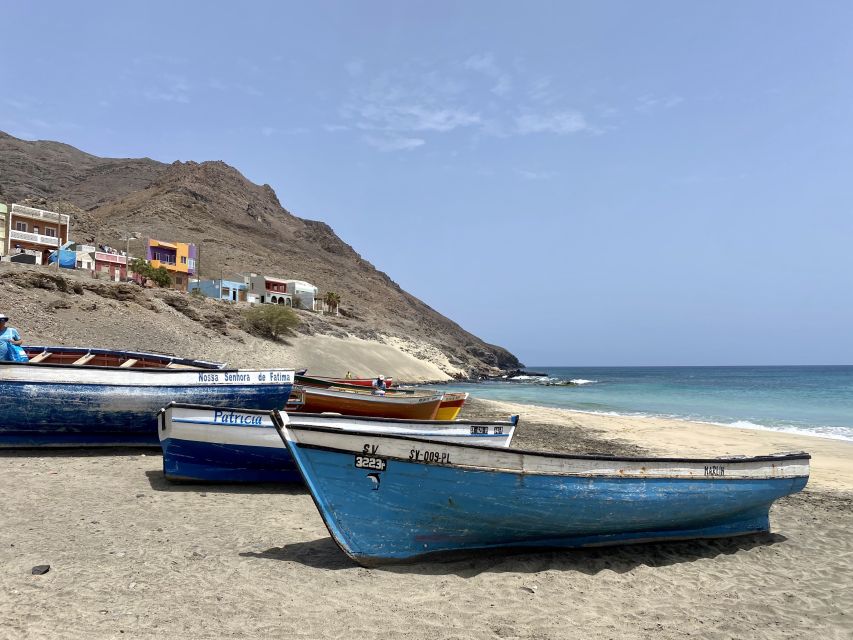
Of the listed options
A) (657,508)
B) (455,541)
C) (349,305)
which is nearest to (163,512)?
(455,541)

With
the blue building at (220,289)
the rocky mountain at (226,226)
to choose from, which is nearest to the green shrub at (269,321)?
the rocky mountain at (226,226)

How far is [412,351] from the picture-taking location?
2852 inches

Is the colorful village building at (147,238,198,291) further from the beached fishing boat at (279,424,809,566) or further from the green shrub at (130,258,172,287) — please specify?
the beached fishing boat at (279,424,809,566)

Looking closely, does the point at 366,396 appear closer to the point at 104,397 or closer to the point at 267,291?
the point at 104,397

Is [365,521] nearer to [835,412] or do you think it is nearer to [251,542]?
[251,542]

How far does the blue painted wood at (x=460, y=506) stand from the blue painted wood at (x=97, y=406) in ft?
18.6

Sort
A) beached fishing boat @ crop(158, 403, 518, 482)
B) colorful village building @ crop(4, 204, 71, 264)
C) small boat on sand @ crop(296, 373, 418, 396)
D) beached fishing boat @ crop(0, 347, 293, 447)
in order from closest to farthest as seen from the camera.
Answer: beached fishing boat @ crop(158, 403, 518, 482) → beached fishing boat @ crop(0, 347, 293, 447) → small boat on sand @ crop(296, 373, 418, 396) → colorful village building @ crop(4, 204, 71, 264)

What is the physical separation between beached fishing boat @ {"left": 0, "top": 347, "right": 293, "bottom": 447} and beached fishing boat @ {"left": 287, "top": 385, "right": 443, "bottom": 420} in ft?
9.12

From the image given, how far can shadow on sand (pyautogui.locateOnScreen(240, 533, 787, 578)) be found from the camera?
19.1 ft

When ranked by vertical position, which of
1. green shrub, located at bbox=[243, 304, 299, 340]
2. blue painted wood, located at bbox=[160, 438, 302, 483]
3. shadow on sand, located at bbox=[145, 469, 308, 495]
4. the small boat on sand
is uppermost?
green shrub, located at bbox=[243, 304, 299, 340]

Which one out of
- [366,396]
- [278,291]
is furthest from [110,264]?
[366,396]

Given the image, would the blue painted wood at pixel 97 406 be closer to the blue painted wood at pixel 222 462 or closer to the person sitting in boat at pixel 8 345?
the person sitting in boat at pixel 8 345

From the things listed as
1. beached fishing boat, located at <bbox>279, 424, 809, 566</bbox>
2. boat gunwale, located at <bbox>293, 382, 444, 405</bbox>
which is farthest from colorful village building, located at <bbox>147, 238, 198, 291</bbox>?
beached fishing boat, located at <bbox>279, 424, 809, 566</bbox>

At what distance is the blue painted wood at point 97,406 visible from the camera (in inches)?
384
